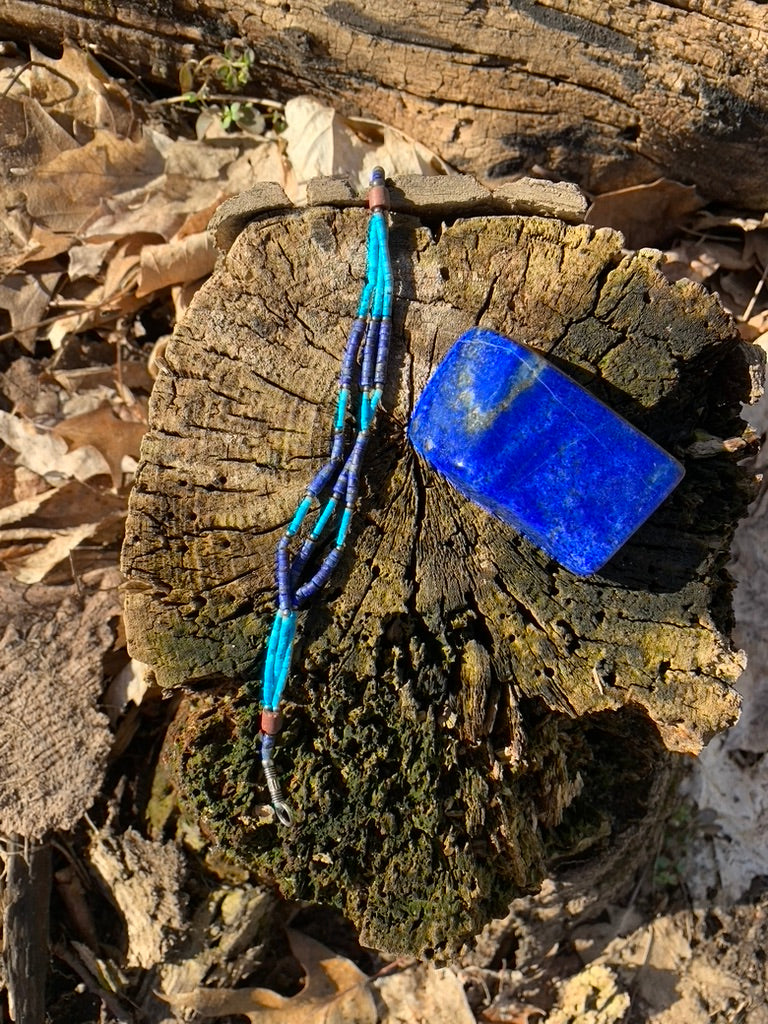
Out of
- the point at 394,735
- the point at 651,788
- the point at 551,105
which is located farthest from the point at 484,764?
the point at 551,105

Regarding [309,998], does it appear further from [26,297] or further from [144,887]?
[26,297]

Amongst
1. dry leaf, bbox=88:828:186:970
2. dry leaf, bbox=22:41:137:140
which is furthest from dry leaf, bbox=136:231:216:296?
dry leaf, bbox=88:828:186:970

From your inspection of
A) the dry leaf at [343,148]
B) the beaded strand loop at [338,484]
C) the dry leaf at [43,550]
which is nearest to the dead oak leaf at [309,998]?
Result: the beaded strand loop at [338,484]

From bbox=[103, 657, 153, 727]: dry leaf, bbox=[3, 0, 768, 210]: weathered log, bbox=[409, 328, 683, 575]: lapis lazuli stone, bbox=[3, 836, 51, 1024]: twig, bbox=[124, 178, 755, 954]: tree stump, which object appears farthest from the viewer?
bbox=[103, 657, 153, 727]: dry leaf

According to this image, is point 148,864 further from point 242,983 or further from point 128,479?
point 128,479

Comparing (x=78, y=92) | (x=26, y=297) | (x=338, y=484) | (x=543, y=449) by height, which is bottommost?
(x=26, y=297)

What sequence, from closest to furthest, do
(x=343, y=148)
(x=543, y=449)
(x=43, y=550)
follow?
(x=543, y=449) → (x=343, y=148) → (x=43, y=550)

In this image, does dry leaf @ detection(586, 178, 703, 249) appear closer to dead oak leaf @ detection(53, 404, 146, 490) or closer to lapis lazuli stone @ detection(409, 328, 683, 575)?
lapis lazuli stone @ detection(409, 328, 683, 575)

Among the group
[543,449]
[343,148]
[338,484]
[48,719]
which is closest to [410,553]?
[338,484]
